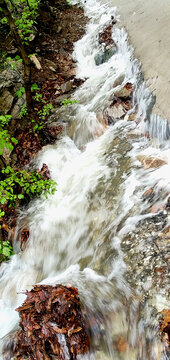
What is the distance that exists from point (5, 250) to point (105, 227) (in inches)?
80.8

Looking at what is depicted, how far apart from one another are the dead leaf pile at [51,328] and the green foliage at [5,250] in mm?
2094

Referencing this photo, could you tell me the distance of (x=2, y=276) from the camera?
191 inches

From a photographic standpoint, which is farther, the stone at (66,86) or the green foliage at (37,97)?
the stone at (66,86)

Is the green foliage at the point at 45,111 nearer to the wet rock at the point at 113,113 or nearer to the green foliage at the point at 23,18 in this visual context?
the green foliage at the point at 23,18

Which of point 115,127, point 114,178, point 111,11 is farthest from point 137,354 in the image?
point 111,11

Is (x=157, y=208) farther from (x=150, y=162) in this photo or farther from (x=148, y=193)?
(x=150, y=162)

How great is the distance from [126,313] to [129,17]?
980cm

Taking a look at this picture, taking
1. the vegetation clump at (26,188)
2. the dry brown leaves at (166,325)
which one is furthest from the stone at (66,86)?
the dry brown leaves at (166,325)

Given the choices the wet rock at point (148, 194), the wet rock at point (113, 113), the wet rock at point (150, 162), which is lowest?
the wet rock at point (148, 194)

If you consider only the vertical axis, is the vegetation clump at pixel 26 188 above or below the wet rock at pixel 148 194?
above

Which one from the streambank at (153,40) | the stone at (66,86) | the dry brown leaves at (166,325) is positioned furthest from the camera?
the stone at (66,86)

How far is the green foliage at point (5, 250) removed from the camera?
480 centimetres

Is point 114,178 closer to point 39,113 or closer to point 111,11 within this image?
point 39,113

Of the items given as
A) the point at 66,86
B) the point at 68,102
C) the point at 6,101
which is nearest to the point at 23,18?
the point at 66,86
